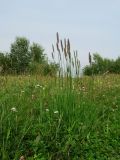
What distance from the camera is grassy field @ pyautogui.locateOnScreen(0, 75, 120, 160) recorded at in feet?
17.0

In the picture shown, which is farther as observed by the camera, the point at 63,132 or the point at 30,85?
the point at 30,85

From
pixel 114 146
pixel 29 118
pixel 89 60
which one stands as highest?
pixel 89 60

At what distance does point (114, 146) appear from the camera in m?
5.86

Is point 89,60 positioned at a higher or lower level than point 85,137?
higher

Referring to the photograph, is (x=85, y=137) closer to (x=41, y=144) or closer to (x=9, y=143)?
(x=41, y=144)

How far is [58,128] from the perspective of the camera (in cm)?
552

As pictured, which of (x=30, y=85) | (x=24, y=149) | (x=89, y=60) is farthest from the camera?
(x=30, y=85)

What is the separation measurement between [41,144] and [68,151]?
36 cm

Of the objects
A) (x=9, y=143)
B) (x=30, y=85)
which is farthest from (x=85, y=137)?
(x=30, y=85)

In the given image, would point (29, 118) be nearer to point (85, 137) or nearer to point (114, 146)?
point (85, 137)

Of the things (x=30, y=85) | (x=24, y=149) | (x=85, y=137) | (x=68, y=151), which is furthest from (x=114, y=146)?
(x=30, y=85)

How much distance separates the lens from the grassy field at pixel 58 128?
5184 mm

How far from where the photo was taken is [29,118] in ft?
18.6

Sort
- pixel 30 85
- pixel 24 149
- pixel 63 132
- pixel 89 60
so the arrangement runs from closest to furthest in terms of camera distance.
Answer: pixel 24 149, pixel 63 132, pixel 89 60, pixel 30 85
